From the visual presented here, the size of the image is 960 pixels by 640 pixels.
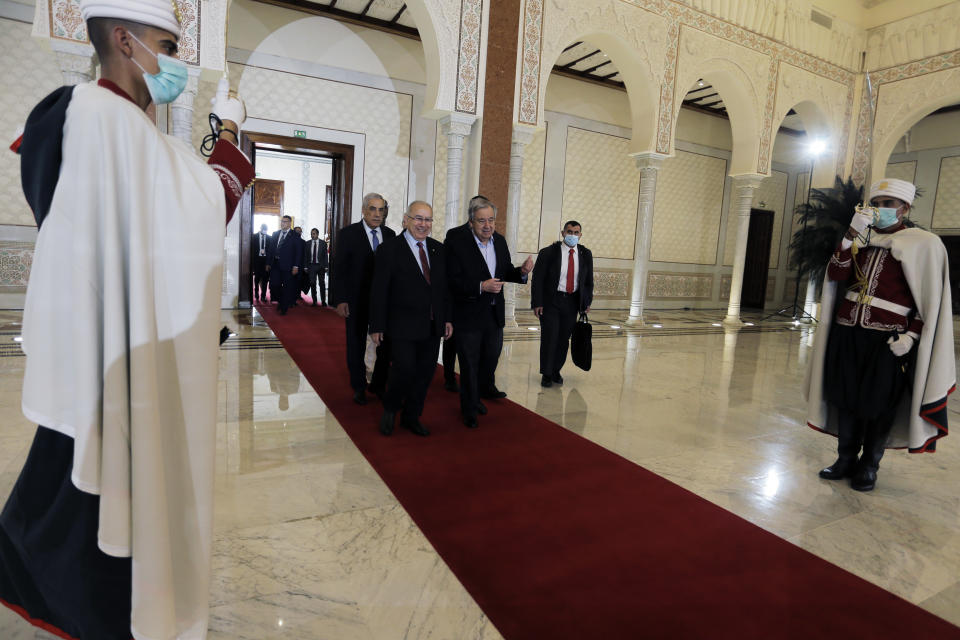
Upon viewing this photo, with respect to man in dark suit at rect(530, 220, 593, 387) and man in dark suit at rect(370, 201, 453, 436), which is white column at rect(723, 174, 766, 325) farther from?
man in dark suit at rect(370, 201, 453, 436)

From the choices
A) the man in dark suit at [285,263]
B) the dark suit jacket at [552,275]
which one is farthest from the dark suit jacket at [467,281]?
the man in dark suit at [285,263]

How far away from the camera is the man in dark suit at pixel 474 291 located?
338cm

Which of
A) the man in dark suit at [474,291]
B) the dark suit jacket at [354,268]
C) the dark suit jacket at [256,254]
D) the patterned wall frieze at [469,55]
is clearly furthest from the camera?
the dark suit jacket at [256,254]

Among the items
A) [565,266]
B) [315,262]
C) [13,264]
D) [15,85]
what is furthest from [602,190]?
[13,264]

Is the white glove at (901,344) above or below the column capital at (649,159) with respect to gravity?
below

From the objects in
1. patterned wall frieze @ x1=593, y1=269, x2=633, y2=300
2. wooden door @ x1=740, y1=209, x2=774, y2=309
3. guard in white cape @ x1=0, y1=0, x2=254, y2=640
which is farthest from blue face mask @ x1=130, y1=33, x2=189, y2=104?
wooden door @ x1=740, y1=209, x2=774, y2=309

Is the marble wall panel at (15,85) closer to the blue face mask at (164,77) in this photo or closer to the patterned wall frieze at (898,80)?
the blue face mask at (164,77)

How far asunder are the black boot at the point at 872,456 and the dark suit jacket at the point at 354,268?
2.94 metres

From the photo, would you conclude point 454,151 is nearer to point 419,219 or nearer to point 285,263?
point 285,263

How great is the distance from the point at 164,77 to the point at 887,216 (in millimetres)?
3064

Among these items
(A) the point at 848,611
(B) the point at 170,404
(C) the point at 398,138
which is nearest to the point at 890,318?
(A) the point at 848,611

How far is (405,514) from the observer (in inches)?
89.7

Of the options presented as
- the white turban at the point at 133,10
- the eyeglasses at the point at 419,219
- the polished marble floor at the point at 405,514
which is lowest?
the polished marble floor at the point at 405,514

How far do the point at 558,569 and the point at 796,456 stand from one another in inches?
79.6
